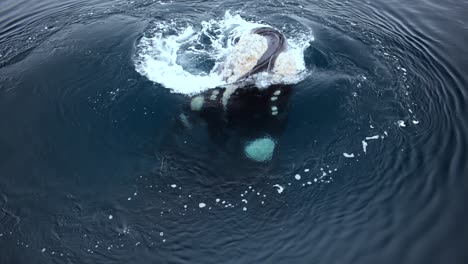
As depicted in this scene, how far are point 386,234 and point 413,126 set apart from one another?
650 centimetres

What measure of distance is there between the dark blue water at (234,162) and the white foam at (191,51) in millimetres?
663

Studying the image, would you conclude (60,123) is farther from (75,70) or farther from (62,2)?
(62,2)

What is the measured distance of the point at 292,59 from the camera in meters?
19.9

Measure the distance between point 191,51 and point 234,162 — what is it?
830cm

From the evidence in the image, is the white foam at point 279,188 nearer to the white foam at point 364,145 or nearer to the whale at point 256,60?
the white foam at point 364,145

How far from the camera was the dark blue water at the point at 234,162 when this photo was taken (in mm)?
14500

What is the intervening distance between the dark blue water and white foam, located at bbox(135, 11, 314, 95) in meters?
0.66

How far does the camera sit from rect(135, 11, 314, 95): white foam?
20.0 m

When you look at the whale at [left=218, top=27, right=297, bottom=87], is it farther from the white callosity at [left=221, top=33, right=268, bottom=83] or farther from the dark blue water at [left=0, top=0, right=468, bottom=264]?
the dark blue water at [left=0, top=0, right=468, bottom=264]

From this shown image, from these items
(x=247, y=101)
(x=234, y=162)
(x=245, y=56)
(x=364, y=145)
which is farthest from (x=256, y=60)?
(x=364, y=145)

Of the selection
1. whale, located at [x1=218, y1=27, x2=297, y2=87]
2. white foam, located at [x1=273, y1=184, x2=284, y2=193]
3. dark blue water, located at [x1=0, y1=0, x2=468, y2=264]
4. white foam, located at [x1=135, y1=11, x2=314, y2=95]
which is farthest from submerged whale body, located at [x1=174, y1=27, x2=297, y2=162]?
white foam, located at [x1=273, y1=184, x2=284, y2=193]

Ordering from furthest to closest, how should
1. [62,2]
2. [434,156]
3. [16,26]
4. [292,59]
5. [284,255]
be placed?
1. [62,2]
2. [16,26]
3. [292,59]
4. [434,156]
5. [284,255]

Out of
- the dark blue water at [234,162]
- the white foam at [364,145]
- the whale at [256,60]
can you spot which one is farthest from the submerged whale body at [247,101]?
the white foam at [364,145]

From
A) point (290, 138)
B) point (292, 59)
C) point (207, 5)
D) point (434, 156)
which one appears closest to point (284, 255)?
point (290, 138)
